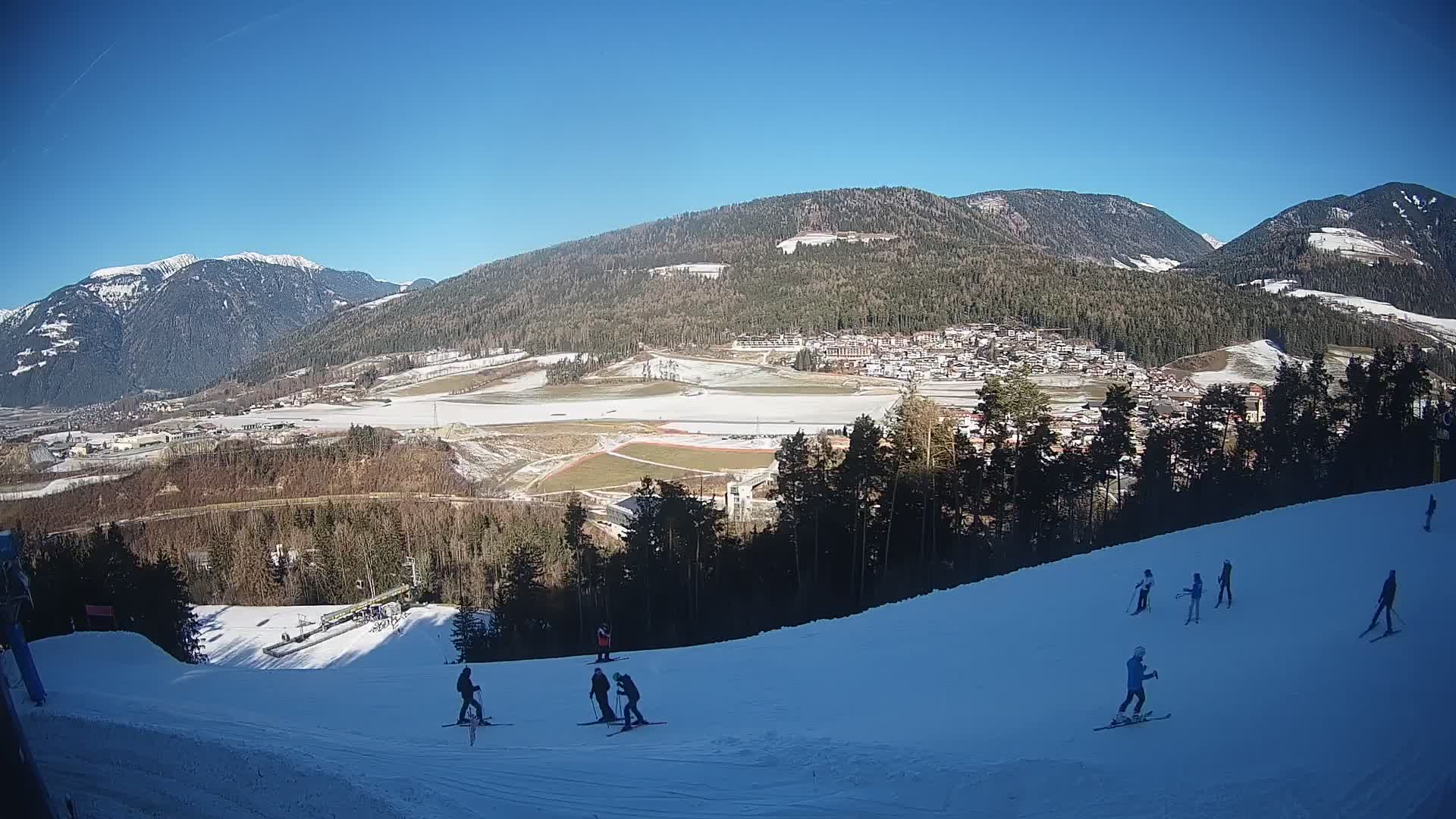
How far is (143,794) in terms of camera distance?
5.91 metres

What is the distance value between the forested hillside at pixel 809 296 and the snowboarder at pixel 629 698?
220 feet

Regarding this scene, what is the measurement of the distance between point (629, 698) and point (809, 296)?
307 feet

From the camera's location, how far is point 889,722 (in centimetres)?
703

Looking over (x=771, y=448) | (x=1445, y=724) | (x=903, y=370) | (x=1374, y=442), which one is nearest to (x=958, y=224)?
(x=903, y=370)

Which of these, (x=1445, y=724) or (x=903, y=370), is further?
(x=903, y=370)

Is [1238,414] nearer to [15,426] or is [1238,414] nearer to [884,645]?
[884,645]

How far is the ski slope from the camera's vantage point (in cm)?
493

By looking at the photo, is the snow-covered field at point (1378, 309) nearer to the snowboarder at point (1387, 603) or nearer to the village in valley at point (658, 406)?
the village in valley at point (658, 406)

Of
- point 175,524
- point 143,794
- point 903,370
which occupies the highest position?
point 903,370

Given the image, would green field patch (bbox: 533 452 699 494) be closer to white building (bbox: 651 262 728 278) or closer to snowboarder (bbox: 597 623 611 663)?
snowboarder (bbox: 597 623 611 663)

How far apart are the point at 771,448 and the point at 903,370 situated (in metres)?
30.7

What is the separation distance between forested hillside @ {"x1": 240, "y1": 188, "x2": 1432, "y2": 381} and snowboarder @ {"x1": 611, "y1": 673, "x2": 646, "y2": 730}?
6694 cm

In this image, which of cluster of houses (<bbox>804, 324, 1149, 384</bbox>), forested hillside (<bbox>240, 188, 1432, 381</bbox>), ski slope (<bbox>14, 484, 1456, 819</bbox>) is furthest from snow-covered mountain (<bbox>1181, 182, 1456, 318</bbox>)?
ski slope (<bbox>14, 484, 1456, 819</bbox>)

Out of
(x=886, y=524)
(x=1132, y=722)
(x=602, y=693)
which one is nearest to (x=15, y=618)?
(x=602, y=693)
